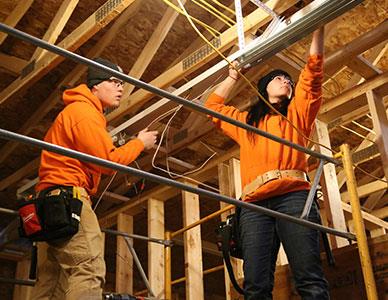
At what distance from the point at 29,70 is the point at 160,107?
1.09 metres

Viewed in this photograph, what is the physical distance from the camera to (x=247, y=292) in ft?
7.63

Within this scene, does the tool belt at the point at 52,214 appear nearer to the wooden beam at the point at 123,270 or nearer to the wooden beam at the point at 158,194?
the wooden beam at the point at 158,194

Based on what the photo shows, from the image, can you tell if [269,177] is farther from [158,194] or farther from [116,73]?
[158,194]

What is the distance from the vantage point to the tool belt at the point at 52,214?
2004 mm

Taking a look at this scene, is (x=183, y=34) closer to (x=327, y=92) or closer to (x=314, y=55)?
(x=327, y=92)

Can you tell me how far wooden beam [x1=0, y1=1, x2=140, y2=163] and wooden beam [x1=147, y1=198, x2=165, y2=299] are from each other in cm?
143

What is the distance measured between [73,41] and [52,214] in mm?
1955

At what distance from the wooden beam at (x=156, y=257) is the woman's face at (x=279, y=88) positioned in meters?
2.51

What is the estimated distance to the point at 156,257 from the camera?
486cm

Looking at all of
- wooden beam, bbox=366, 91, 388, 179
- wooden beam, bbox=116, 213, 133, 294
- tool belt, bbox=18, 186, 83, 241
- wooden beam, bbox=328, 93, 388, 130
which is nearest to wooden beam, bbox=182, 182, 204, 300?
wooden beam, bbox=116, 213, 133, 294

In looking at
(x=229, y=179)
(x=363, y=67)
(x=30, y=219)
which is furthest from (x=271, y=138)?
(x=229, y=179)

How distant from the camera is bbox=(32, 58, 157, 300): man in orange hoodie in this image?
6.58ft

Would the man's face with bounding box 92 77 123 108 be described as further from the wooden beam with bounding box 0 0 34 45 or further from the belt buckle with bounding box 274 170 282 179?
the wooden beam with bounding box 0 0 34 45

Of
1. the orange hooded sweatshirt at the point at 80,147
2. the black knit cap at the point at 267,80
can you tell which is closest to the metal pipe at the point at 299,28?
the black knit cap at the point at 267,80
